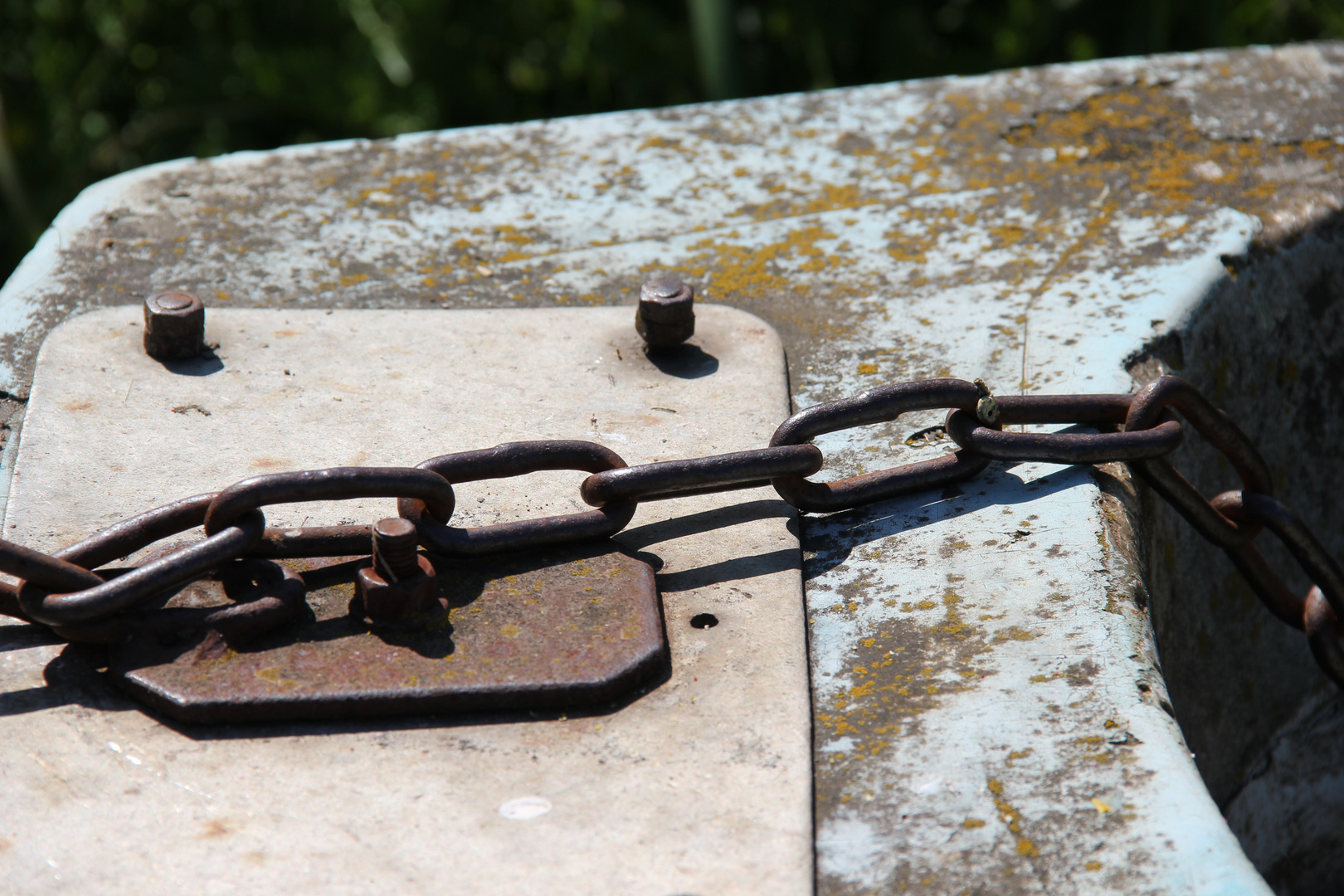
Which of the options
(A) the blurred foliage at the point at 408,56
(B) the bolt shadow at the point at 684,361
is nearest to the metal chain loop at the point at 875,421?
(B) the bolt shadow at the point at 684,361

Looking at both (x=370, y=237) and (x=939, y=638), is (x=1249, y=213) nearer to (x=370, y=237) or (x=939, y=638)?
(x=939, y=638)

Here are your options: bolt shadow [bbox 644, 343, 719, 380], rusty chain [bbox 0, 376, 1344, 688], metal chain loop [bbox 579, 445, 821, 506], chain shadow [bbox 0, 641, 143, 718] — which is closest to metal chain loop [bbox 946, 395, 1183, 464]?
rusty chain [bbox 0, 376, 1344, 688]

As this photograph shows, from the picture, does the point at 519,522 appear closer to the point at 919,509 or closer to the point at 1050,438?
the point at 919,509

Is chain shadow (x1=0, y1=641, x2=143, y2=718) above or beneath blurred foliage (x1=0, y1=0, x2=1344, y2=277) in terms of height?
above

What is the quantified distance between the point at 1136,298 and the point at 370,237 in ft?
3.77

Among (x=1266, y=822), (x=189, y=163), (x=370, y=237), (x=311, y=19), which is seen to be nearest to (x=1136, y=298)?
(x=1266, y=822)

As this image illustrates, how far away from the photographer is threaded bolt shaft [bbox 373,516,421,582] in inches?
43.9

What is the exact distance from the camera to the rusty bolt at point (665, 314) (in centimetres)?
154

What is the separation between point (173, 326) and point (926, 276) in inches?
41.2

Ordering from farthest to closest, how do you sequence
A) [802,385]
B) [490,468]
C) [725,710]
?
[802,385] → [490,468] → [725,710]

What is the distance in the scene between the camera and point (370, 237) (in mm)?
1883

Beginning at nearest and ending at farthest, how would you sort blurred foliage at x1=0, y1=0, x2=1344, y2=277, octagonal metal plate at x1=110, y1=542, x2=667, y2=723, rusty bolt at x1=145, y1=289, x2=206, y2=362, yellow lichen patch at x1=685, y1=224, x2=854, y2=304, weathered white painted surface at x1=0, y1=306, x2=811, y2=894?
1. weathered white painted surface at x1=0, y1=306, x2=811, y2=894
2. octagonal metal plate at x1=110, y1=542, x2=667, y2=723
3. rusty bolt at x1=145, y1=289, x2=206, y2=362
4. yellow lichen patch at x1=685, y1=224, x2=854, y2=304
5. blurred foliage at x1=0, y1=0, x2=1344, y2=277

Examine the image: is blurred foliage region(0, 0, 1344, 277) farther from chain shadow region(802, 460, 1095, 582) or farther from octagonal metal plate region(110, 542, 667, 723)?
octagonal metal plate region(110, 542, 667, 723)

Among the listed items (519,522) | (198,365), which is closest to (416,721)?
(519,522)
